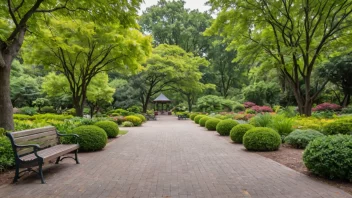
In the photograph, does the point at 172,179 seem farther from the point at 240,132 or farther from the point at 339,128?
the point at 339,128

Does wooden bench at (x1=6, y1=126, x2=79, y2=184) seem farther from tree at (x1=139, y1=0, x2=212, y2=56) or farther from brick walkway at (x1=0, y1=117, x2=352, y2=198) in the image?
tree at (x1=139, y1=0, x2=212, y2=56)

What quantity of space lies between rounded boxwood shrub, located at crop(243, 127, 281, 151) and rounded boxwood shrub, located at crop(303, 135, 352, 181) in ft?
9.65

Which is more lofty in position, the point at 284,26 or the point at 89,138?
the point at 284,26

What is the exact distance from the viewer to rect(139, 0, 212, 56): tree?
148ft

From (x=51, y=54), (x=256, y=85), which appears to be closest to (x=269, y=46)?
(x=51, y=54)

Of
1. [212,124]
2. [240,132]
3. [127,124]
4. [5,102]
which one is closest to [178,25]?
[127,124]

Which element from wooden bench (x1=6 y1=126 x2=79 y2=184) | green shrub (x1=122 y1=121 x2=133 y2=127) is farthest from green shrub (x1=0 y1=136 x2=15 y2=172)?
green shrub (x1=122 y1=121 x2=133 y2=127)

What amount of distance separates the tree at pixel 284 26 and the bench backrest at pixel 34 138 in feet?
33.5

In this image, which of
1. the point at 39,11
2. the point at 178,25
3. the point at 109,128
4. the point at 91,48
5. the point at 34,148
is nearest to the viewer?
the point at 34,148

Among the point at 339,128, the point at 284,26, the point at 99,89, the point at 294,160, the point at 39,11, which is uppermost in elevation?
the point at 284,26

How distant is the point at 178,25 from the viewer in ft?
147

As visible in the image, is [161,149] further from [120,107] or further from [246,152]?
[120,107]

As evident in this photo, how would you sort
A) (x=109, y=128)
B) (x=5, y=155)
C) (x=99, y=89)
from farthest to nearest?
(x=99, y=89) → (x=109, y=128) → (x=5, y=155)

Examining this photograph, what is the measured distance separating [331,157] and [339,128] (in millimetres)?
4974
